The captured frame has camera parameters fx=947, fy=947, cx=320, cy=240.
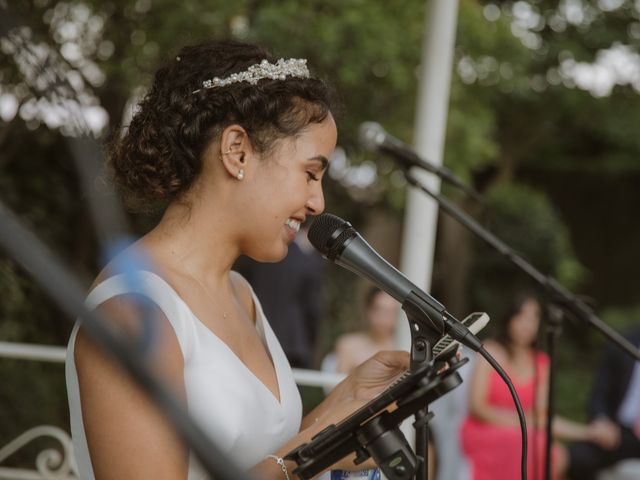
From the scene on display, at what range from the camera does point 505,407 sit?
5.86m

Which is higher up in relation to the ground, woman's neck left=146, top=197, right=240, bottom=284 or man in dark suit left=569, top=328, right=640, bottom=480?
woman's neck left=146, top=197, right=240, bottom=284

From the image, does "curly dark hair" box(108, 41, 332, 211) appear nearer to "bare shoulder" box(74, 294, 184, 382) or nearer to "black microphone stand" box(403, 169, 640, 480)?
"bare shoulder" box(74, 294, 184, 382)

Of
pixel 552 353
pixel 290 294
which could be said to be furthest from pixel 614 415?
pixel 552 353

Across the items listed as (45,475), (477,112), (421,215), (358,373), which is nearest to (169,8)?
(421,215)

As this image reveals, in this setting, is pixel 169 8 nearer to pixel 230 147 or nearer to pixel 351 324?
pixel 230 147

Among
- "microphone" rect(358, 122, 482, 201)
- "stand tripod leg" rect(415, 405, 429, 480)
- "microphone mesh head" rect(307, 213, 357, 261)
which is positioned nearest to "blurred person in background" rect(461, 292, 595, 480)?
"microphone" rect(358, 122, 482, 201)

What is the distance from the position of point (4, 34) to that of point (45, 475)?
2.98m

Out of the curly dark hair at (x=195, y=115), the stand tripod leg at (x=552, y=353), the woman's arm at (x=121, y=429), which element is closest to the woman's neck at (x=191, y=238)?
the curly dark hair at (x=195, y=115)

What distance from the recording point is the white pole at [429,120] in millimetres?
3982

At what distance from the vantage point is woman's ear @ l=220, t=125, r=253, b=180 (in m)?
1.97

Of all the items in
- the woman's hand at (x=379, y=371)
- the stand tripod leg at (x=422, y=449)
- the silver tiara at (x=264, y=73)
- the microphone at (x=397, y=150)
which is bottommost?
the stand tripod leg at (x=422, y=449)

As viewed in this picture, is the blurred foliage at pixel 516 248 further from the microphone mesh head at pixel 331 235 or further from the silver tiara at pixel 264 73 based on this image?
the microphone mesh head at pixel 331 235

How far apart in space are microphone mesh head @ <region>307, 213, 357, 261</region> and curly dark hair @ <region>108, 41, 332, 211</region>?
24 centimetres

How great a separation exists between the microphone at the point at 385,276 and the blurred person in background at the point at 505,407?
13.3ft
